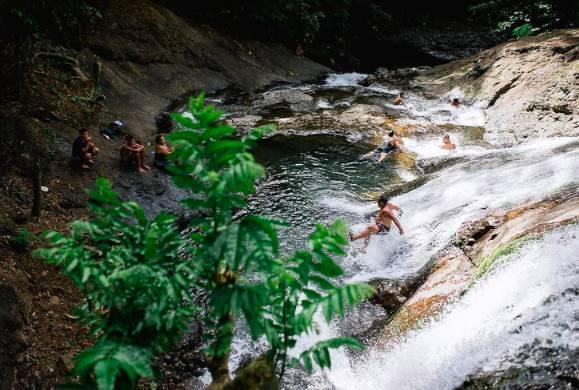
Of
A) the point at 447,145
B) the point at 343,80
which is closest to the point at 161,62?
the point at 343,80

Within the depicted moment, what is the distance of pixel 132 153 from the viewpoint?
30.9 ft

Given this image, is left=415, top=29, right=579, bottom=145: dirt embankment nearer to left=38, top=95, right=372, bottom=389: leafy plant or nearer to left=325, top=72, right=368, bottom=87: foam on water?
left=325, top=72, right=368, bottom=87: foam on water

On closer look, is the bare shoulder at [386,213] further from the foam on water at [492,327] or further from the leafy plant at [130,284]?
the leafy plant at [130,284]

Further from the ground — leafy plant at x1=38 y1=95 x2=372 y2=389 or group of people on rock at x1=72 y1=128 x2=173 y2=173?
leafy plant at x1=38 y1=95 x2=372 y2=389

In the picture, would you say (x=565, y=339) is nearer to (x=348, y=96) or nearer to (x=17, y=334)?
(x=17, y=334)

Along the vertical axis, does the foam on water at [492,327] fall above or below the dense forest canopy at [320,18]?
below

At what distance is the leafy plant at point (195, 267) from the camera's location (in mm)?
2342

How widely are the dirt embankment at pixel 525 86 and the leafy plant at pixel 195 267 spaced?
33.0 ft

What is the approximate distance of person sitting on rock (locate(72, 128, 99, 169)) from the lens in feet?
28.2

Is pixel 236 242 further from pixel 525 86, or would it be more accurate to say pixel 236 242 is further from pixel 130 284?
pixel 525 86

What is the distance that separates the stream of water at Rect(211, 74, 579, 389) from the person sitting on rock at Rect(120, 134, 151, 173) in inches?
102

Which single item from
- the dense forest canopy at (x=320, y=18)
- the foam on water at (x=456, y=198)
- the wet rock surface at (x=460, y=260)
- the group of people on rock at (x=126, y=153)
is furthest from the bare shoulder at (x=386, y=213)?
the dense forest canopy at (x=320, y=18)

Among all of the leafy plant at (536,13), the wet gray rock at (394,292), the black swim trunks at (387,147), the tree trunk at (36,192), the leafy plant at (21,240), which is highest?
the leafy plant at (536,13)

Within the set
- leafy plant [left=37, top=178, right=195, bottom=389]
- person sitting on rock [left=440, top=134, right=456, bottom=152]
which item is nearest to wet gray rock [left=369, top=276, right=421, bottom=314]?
leafy plant [left=37, top=178, right=195, bottom=389]
